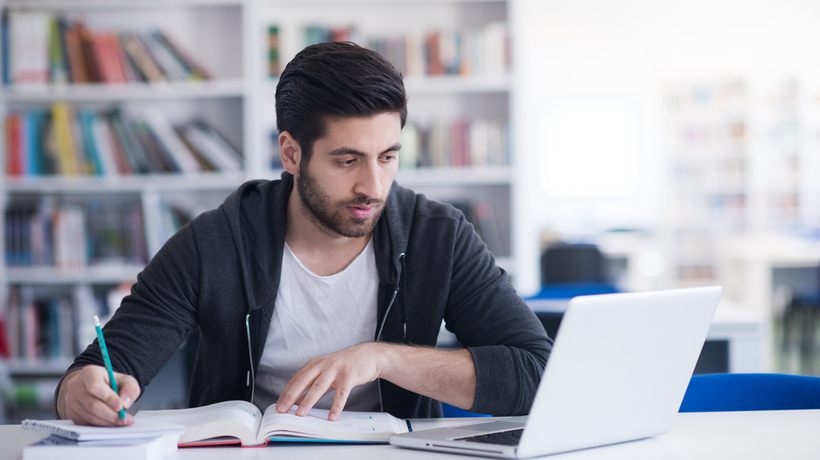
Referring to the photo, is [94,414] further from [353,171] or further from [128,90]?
[128,90]

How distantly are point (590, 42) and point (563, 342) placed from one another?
8.76 metres

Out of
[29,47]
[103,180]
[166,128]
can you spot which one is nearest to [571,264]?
[166,128]

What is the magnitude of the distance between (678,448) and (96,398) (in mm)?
758

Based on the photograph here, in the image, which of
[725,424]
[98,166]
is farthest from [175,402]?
[725,424]

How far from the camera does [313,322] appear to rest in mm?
1675

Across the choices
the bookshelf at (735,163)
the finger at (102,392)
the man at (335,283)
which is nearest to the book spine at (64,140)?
the man at (335,283)

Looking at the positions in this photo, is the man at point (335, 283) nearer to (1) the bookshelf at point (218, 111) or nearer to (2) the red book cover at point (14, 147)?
(1) the bookshelf at point (218, 111)

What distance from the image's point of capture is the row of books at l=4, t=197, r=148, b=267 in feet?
13.3

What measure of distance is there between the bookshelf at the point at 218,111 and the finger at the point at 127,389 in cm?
279

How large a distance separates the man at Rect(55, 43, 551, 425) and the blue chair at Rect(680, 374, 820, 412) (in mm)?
277

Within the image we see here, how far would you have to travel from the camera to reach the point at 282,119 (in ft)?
5.46

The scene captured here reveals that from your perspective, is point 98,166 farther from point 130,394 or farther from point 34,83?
point 130,394

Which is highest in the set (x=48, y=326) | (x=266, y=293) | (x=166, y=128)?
(x=166, y=128)

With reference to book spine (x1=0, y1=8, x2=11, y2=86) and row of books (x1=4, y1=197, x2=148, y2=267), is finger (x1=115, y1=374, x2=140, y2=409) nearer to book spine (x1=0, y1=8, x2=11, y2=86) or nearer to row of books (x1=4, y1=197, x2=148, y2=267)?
row of books (x1=4, y1=197, x2=148, y2=267)
